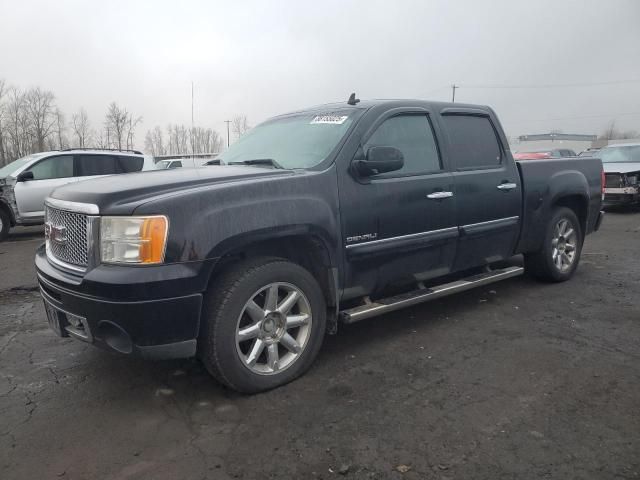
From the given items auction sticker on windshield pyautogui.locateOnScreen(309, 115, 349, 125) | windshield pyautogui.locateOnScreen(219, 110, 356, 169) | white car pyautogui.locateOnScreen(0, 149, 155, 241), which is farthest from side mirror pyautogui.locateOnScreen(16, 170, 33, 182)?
auction sticker on windshield pyautogui.locateOnScreen(309, 115, 349, 125)

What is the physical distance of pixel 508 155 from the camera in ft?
15.9

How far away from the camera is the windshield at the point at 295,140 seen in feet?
11.9

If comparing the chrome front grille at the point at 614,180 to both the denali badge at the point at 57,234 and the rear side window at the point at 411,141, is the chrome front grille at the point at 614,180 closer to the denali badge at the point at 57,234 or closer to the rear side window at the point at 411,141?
the rear side window at the point at 411,141

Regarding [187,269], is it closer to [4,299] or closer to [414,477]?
[414,477]

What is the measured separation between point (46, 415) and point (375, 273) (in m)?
2.30

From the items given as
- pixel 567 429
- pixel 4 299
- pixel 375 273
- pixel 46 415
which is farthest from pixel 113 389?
pixel 4 299

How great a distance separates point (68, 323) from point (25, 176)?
27.5ft

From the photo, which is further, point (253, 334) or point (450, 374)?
point (450, 374)

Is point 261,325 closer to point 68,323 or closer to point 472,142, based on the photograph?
point 68,323

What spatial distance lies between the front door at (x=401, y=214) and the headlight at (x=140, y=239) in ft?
4.16

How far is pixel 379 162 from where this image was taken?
343 centimetres

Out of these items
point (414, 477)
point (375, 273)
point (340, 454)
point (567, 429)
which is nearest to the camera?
point (414, 477)

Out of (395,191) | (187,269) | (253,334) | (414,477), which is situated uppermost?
(395,191)

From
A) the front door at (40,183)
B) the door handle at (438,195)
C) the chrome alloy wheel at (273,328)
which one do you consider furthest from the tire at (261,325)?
the front door at (40,183)
